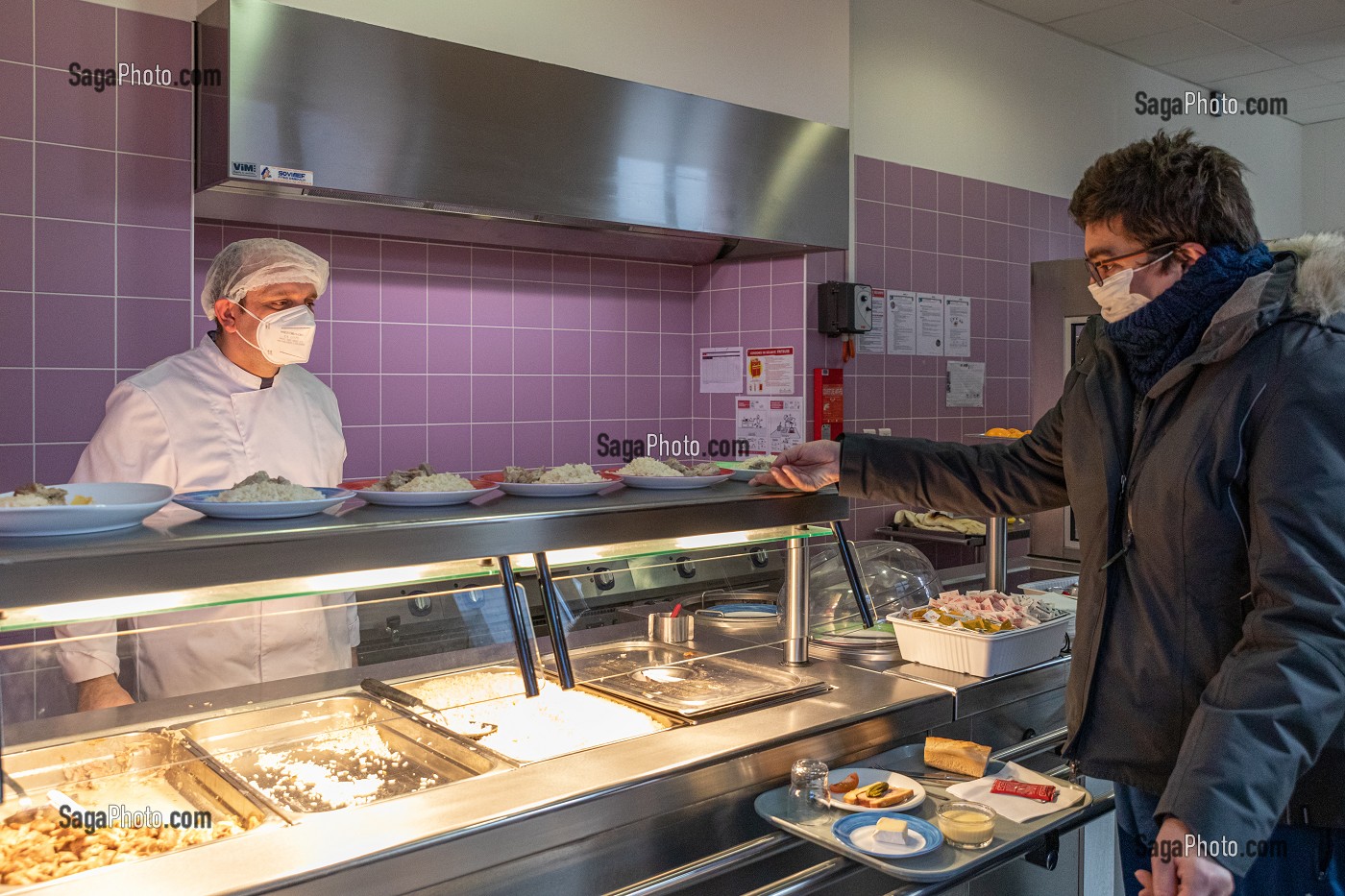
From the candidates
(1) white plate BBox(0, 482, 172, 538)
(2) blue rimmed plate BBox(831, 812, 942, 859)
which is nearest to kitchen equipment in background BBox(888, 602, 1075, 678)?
(2) blue rimmed plate BBox(831, 812, 942, 859)

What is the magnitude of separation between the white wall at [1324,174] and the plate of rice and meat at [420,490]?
7606 millimetres

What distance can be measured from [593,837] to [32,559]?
902mm

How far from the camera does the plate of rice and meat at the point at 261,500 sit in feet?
5.22

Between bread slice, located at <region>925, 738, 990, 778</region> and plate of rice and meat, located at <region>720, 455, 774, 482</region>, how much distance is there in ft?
2.19

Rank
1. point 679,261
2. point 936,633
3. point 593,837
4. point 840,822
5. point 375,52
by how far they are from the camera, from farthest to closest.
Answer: point 679,261, point 375,52, point 936,633, point 840,822, point 593,837

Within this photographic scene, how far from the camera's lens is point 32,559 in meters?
1.31

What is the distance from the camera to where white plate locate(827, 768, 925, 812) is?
6.09ft

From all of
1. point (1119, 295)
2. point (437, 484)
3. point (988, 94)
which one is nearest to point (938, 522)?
point (988, 94)

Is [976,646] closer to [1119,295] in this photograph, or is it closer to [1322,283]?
[1119,295]

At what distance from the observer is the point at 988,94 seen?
5602 millimetres

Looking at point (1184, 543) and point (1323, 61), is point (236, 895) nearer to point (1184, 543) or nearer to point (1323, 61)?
point (1184, 543)

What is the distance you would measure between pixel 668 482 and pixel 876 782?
70cm

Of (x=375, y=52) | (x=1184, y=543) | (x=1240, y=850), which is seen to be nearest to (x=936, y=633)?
(x=1184, y=543)

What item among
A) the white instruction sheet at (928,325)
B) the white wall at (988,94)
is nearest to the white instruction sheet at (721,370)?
the white instruction sheet at (928,325)
